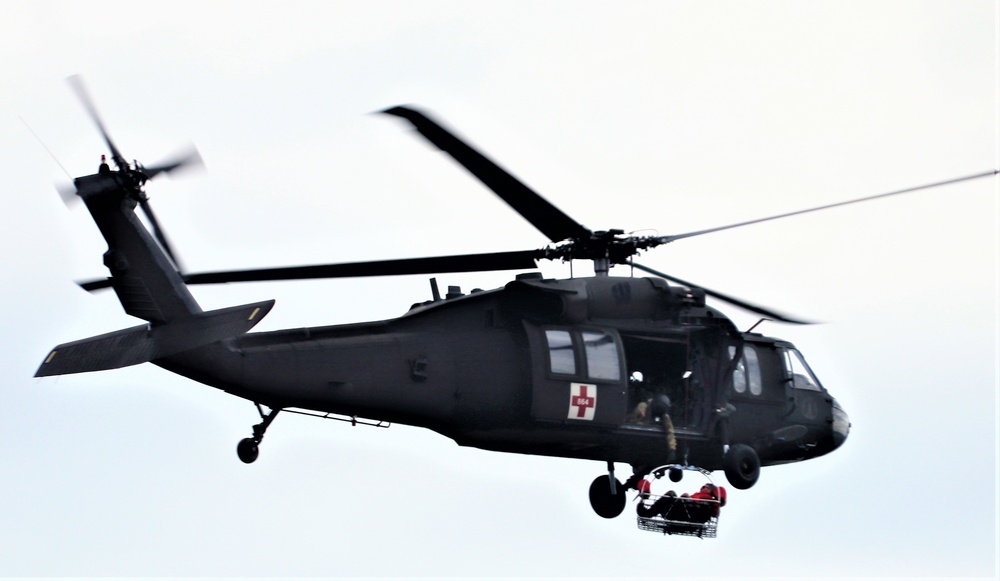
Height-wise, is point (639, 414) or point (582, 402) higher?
point (582, 402)

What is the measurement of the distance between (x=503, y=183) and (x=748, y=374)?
6504 millimetres

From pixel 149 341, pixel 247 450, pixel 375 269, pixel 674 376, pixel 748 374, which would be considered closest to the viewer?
pixel 149 341

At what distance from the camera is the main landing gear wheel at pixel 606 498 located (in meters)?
23.7

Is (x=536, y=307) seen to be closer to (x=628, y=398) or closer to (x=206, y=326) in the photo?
(x=628, y=398)

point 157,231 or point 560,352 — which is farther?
point 560,352

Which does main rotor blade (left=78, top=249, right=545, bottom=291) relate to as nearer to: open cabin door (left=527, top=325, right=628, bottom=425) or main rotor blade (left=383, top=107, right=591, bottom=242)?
main rotor blade (left=383, top=107, right=591, bottom=242)

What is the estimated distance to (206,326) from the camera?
19.4m

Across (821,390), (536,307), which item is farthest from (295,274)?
(821,390)

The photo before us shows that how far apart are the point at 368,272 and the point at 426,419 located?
7.74ft

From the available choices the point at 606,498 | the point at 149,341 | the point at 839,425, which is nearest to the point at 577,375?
the point at 606,498

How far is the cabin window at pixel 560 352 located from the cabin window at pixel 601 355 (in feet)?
0.88

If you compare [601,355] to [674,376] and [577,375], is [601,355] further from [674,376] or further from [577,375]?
[674,376]

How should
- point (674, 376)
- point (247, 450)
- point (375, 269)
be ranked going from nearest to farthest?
point (247, 450)
point (375, 269)
point (674, 376)

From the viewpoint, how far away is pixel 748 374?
24359 millimetres
